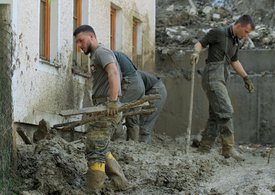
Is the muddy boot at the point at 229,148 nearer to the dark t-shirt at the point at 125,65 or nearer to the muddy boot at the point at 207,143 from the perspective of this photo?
the muddy boot at the point at 207,143

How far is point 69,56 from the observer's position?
10.7 meters

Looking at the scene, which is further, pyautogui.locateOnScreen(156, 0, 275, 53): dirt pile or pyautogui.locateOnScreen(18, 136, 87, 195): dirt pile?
pyautogui.locateOnScreen(156, 0, 275, 53): dirt pile

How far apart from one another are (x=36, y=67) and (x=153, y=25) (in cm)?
699

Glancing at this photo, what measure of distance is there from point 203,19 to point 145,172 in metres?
11.4

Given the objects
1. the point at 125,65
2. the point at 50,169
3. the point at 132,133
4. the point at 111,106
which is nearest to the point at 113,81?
the point at 111,106

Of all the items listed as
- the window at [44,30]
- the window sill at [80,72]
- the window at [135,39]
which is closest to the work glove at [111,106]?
the window at [44,30]

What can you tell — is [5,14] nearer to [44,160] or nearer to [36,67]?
[44,160]

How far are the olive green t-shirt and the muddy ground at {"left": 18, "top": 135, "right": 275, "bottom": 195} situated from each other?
3.11 ft

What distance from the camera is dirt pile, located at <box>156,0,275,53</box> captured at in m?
16.1

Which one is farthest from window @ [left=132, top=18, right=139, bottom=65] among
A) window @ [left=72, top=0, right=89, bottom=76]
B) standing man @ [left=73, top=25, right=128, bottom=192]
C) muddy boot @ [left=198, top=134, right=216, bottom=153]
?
standing man @ [left=73, top=25, right=128, bottom=192]

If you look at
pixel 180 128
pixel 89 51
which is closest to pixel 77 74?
Answer: pixel 180 128

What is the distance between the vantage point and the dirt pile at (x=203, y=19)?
1612cm

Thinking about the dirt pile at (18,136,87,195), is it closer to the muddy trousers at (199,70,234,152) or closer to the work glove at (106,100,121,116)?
the work glove at (106,100,121,116)

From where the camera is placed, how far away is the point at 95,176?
6559 millimetres
